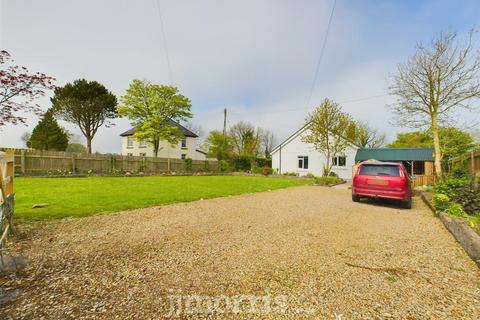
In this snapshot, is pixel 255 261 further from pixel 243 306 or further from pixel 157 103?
pixel 157 103

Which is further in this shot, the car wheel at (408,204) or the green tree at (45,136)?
the green tree at (45,136)

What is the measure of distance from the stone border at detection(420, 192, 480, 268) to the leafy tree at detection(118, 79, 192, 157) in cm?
2886

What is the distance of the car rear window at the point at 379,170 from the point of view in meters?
8.38

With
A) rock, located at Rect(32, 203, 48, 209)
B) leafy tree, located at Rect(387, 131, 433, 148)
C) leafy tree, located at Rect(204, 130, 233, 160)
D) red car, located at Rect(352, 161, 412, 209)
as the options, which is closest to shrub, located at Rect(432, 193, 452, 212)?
red car, located at Rect(352, 161, 412, 209)

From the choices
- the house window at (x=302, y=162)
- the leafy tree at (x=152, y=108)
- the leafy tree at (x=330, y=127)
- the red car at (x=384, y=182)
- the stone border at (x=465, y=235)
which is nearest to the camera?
the stone border at (x=465, y=235)

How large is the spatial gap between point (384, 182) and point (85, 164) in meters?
22.2

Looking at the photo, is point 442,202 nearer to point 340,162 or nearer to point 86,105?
point 340,162

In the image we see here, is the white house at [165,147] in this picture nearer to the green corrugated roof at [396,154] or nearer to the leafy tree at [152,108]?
the leafy tree at [152,108]

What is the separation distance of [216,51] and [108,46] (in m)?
5.60

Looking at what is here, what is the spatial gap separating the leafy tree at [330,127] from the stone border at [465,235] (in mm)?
17721

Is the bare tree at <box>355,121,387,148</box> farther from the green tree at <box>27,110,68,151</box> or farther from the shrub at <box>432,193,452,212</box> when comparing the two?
the green tree at <box>27,110,68,151</box>

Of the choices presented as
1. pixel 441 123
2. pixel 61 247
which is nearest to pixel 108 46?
pixel 61 247

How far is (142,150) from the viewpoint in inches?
1401

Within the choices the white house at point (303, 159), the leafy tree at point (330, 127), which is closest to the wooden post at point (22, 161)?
the white house at point (303, 159)
